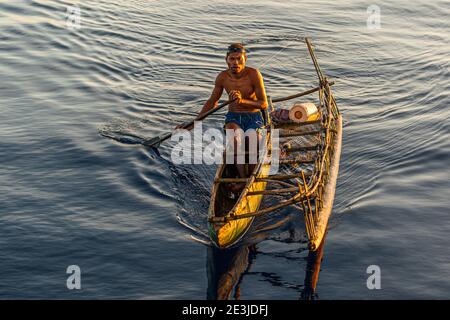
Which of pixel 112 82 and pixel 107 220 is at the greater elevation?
pixel 112 82

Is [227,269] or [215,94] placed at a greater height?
[215,94]

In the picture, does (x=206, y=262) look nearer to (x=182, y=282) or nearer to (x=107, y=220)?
(x=182, y=282)

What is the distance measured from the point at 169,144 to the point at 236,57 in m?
4.63

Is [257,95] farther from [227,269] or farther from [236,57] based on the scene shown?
[227,269]

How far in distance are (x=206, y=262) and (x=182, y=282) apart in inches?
31.0

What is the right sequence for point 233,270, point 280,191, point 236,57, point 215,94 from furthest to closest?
point 215,94, point 236,57, point 280,191, point 233,270

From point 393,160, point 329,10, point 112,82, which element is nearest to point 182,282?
point 393,160

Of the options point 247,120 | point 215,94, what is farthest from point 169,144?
point 247,120

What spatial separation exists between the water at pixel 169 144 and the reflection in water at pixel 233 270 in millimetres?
92

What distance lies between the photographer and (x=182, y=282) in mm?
12680

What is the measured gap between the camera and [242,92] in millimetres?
15242

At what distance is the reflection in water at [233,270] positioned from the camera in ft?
40.8

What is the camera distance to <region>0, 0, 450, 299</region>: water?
43.0 ft
